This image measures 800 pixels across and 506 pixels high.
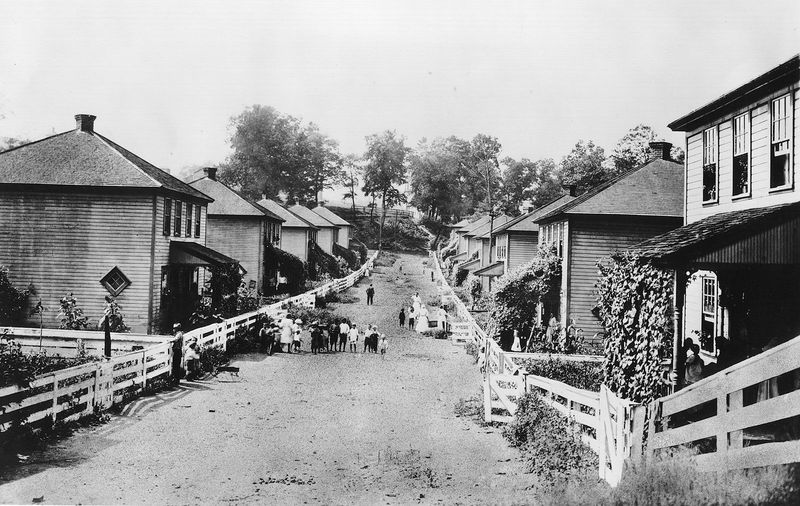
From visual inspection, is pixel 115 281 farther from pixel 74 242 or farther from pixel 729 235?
pixel 729 235

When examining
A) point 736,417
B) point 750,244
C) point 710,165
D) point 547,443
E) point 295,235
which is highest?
point 295,235

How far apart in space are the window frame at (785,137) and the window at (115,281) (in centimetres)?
2338

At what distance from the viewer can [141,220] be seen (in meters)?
25.1

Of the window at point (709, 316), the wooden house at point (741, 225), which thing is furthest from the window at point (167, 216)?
the window at point (709, 316)

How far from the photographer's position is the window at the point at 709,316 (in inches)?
606

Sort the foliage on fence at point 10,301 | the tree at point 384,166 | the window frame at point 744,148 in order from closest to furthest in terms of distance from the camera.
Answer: the window frame at point 744,148 < the foliage on fence at point 10,301 < the tree at point 384,166

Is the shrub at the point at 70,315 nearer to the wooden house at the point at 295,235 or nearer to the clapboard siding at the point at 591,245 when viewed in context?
the clapboard siding at the point at 591,245

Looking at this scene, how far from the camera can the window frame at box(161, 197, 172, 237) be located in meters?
26.4

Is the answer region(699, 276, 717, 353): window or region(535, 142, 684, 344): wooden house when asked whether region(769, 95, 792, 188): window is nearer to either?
region(699, 276, 717, 353): window

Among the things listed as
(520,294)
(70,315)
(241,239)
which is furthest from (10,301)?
(520,294)

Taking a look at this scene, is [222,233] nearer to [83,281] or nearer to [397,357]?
[83,281]

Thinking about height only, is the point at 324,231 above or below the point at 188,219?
above

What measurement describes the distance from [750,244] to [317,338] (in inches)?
669

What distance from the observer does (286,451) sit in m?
11.1
